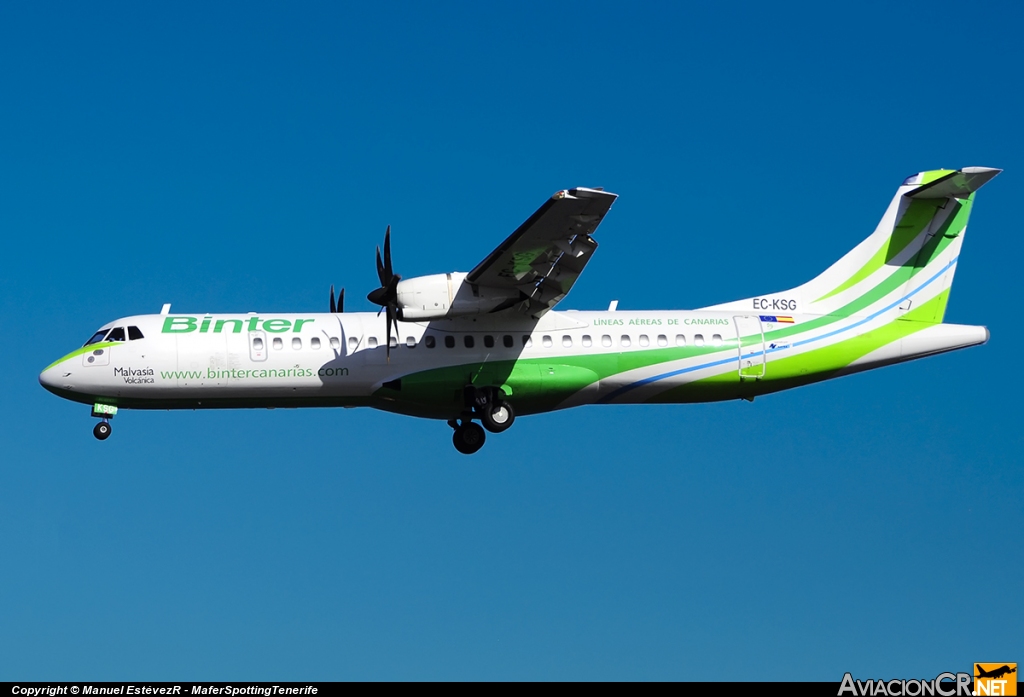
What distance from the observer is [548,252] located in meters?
26.5

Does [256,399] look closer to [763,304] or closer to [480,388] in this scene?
[480,388]

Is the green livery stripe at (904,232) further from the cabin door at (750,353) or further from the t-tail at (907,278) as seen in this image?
the cabin door at (750,353)

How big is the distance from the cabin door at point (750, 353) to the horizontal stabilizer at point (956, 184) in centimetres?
520

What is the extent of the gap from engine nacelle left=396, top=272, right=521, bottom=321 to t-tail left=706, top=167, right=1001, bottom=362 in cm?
589

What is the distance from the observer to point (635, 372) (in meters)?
28.8

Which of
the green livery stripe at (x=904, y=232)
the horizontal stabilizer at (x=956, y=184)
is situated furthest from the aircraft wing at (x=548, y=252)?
the horizontal stabilizer at (x=956, y=184)

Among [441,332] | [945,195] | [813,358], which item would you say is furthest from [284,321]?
[945,195]

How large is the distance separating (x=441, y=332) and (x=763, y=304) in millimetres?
7549

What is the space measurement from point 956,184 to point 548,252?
10.0 metres

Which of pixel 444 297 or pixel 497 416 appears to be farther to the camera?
pixel 497 416

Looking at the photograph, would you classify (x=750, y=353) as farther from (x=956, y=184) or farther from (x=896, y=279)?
(x=956, y=184)

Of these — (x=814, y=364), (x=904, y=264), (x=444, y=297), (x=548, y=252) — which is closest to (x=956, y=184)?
(x=904, y=264)

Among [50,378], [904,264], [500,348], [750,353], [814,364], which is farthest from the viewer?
[904,264]

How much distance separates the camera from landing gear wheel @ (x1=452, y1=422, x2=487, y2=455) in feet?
96.2
